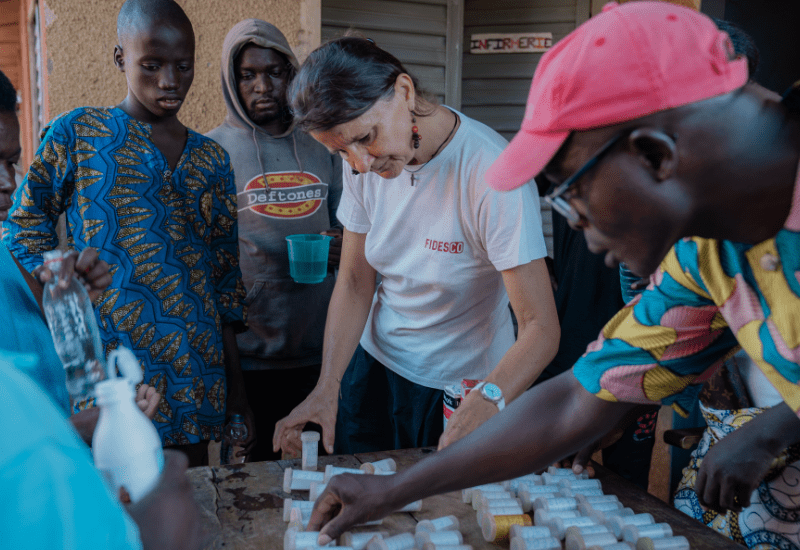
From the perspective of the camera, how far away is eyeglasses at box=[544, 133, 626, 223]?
104cm

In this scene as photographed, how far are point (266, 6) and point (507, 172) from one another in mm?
3218

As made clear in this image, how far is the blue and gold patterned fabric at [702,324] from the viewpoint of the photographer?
1148mm

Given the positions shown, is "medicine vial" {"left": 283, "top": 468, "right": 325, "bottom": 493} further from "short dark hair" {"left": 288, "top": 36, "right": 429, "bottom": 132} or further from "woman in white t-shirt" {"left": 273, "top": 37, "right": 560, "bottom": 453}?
"short dark hair" {"left": 288, "top": 36, "right": 429, "bottom": 132}

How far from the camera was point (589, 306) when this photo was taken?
3035mm

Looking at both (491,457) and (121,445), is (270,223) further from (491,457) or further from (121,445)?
(121,445)

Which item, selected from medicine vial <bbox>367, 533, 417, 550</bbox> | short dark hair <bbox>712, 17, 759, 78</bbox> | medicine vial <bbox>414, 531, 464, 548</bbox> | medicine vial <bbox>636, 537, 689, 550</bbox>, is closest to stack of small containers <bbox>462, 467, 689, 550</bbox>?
medicine vial <bbox>636, 537, 689, 550</bbox>

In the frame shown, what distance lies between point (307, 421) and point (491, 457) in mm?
941

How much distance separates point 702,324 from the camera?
1420 mm

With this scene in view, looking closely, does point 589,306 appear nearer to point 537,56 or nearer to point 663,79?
point 663,79

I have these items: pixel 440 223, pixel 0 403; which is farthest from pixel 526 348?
pixel 0 403

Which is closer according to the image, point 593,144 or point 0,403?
point 0,403

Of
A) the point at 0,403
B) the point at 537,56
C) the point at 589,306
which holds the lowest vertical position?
the point at 589,306

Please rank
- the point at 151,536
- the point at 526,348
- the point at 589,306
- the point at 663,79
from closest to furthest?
the point at 151,536, the point at 663,79, the point at 526,348, the point at 589,306

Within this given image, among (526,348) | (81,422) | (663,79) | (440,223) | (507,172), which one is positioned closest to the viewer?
(663,79)
